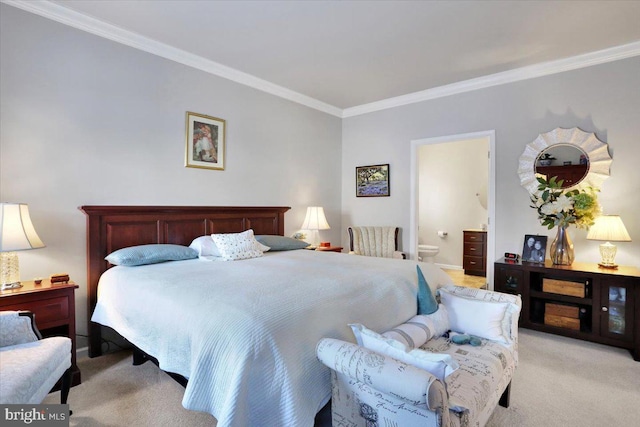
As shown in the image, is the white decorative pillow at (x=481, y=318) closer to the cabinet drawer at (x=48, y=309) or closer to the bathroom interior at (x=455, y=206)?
the cabinet drawer at (x=48, y=309)

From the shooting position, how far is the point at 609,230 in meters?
3.00

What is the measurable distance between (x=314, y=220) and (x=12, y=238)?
118 inches

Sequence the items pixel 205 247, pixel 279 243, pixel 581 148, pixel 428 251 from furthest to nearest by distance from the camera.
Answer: pixel 428 251, pixel 279 243, pixel 581 148, pixel 205 247

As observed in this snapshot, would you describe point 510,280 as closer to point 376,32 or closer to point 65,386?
point 376,32

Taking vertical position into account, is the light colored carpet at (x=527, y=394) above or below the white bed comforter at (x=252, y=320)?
below

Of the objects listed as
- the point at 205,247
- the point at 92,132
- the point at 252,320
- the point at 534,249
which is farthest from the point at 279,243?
the point at 534,249

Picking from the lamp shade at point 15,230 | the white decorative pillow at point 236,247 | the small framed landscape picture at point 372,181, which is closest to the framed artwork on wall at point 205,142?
the white decorative pillow at point 236,247

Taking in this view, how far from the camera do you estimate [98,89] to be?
2826 millimetres

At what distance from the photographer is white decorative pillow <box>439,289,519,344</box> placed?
2.04 m

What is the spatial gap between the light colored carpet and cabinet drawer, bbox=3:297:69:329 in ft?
1.52

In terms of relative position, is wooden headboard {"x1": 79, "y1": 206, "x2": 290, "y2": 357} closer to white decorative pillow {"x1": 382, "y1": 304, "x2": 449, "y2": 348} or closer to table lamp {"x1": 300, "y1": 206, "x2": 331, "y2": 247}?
table lamp {"x1": 300, "y1": 206, "x2": 331, "y2": 247}

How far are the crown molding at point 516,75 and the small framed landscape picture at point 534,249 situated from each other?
178 centimetres

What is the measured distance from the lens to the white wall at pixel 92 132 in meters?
2.47

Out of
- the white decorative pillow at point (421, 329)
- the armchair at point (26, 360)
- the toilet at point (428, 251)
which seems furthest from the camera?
the toilet at point (428, 251)
